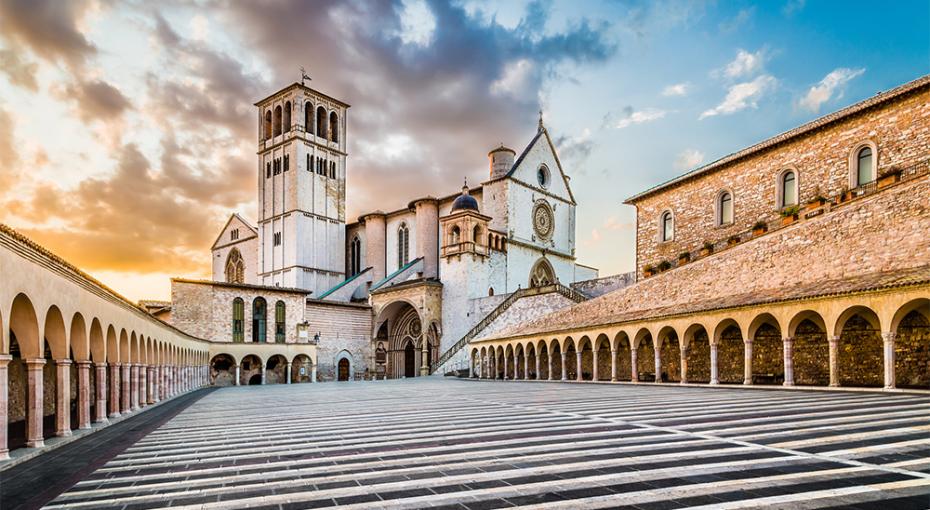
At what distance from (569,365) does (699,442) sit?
28.2 meters

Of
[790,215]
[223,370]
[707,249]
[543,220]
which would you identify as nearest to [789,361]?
[790,215]

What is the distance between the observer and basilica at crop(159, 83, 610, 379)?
149 ft

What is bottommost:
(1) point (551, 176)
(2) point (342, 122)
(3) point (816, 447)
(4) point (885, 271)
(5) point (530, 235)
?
(3) point (816, 447)

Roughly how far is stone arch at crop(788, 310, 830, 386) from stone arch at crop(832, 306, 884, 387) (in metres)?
0.64

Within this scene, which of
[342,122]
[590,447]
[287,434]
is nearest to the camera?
[590,447]

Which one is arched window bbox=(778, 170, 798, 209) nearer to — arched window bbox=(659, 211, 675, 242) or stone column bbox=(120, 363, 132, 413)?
arched window bbox=(659, 211, 675, 242)

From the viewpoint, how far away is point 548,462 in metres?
7.53

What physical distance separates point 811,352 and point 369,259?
148 feet

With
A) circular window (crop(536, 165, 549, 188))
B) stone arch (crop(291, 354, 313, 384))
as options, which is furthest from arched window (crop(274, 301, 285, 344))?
circular window (crop(536, 165, 549, 188))

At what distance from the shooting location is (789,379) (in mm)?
20078

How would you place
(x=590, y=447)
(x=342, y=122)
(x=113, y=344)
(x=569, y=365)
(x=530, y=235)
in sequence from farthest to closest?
(x=342, y=122) < (x=530, y=235) < (x=569, y=365) < (x=113, y=344) < (x=590, y=447)

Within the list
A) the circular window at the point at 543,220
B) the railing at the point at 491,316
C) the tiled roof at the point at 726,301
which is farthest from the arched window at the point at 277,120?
the tiled roof at the point at 726,301

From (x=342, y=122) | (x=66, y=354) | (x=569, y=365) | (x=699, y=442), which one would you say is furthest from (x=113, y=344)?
(x=342, y=122)

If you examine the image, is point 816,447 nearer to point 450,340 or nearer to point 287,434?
point 287,434
